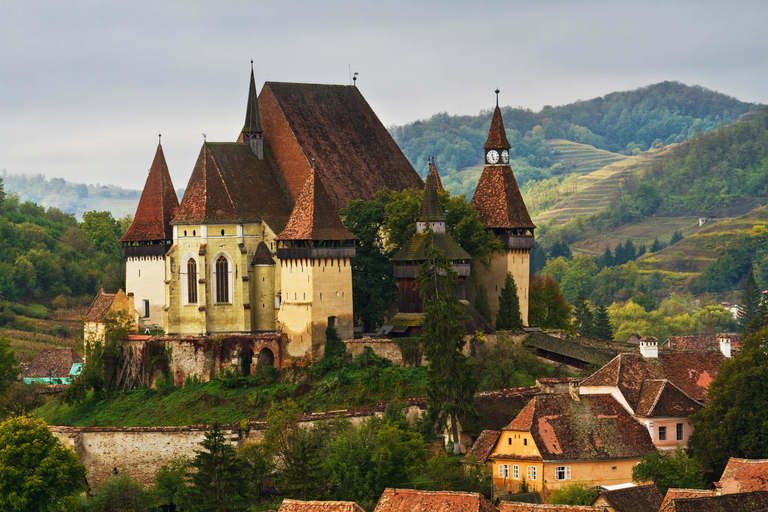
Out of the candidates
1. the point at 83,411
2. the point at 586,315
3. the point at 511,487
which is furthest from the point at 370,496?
the point at 586,315

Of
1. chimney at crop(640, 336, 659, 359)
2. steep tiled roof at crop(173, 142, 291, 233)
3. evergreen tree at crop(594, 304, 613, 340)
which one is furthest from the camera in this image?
evergreen tree at crop(594, 304, 613, 340)

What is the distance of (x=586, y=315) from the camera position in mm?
121000

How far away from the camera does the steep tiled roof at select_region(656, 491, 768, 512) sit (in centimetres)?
4297

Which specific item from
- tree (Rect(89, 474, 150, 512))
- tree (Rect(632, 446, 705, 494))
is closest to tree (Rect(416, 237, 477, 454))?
tree (Rect(632, 446, 705, 494))

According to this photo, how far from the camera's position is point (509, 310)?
7188cm

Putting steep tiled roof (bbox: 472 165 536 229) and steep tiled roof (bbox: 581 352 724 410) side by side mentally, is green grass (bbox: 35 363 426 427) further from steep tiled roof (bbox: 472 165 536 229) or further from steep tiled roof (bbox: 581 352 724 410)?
steep tiled roof (bbox: 472 165 536 229)

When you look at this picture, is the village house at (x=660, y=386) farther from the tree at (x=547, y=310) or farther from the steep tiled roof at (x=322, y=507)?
the steep tiled roof at (x=322, y=507)

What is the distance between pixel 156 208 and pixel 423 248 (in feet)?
51.5

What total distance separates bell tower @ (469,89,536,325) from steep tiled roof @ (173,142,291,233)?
1015cm

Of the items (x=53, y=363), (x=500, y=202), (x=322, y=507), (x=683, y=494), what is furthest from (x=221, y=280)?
(x=53, y=363)

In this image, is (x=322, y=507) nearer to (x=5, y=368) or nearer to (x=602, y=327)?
(x=5, y=368)

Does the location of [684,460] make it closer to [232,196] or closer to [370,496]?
[370,496]

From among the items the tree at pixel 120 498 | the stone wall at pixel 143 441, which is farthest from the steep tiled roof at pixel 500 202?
the tree at pixel 120 498

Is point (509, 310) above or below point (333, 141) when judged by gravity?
below
